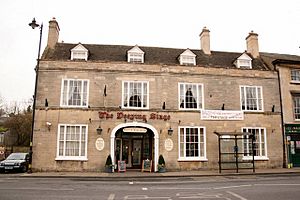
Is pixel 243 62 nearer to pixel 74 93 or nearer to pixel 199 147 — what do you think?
pixel 199 147

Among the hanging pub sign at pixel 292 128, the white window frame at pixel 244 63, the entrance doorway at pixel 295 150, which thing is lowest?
the entrance doorway at pixel 295 150

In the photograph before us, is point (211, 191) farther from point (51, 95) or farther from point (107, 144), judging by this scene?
point (51, 95)

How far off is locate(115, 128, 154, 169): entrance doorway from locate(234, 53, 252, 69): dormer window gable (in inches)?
378

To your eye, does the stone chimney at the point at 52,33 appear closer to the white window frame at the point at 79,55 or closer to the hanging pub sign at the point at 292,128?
the white window frame at the point at 79,55

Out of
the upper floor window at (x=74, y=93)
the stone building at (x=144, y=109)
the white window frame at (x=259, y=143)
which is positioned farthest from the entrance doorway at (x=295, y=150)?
the upper floor window at (x=74, y=93)

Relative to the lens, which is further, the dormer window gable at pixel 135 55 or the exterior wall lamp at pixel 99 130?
the dormer window gable at pixel 135 55

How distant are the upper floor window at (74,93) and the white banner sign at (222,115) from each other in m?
9.26

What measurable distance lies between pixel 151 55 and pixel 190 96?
5.16 metres

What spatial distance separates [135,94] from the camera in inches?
835

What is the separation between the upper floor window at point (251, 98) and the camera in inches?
883

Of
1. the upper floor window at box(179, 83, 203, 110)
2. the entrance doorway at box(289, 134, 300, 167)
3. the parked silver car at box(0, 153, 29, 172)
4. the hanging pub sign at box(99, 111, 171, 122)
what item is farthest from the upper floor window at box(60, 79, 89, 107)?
the entrance doorway at box(289, 134, 300, 167)

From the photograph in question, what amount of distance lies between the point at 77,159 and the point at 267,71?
16975 mm

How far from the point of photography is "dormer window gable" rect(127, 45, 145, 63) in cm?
2223

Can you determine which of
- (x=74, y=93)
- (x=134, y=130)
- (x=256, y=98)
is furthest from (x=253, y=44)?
(x=74, y=93)
